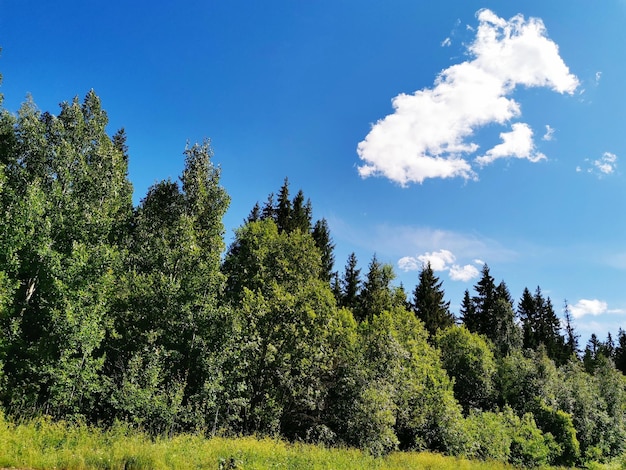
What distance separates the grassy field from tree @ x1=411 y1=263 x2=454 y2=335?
93.4 ft

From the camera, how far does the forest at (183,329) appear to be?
15.3 metres

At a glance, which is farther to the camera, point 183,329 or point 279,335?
point 279,335

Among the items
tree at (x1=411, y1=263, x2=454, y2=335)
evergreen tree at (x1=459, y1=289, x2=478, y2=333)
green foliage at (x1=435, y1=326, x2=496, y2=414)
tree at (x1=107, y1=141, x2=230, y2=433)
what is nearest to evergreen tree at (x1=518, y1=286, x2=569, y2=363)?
evergreen tree at (x1=459, y1=289, x2=478, y2=333)

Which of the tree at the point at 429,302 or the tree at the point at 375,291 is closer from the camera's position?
the tree at the point at 375,291

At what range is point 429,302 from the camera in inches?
1694

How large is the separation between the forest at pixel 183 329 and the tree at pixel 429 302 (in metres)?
15.2

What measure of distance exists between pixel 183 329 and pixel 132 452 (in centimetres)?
809

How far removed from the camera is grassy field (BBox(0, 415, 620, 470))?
363 inches

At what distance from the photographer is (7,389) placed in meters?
14.6

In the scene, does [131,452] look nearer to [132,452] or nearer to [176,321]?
[132,452]

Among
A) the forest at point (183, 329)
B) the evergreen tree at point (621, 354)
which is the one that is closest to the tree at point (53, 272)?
the forest at point (183, 329)

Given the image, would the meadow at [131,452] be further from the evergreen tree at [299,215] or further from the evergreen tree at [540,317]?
the evergreen tree at [540,317]

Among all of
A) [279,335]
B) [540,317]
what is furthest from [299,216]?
[540,317]

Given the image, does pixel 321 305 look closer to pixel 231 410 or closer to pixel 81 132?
pixel 231 410
